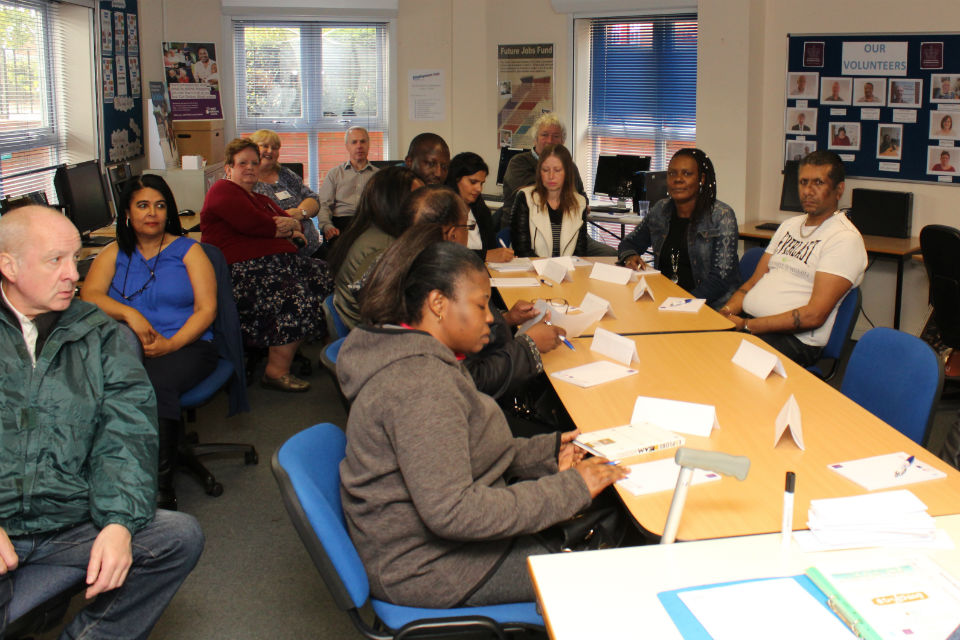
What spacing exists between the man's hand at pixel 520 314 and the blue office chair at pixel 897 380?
1.09 meters

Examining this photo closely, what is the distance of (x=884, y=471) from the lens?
2.01 meters

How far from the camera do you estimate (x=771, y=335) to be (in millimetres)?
3670

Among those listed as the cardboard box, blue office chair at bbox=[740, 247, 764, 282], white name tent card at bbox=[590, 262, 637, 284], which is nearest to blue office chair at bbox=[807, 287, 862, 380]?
blue office chair at bbox=[740, 247, 764, 282]

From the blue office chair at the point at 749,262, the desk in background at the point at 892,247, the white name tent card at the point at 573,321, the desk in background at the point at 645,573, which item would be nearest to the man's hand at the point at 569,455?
the desk in background at the point at 645,573

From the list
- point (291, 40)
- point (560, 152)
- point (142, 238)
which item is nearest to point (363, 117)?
point (291, 40)

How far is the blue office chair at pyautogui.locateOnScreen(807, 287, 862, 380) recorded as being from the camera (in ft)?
11.5

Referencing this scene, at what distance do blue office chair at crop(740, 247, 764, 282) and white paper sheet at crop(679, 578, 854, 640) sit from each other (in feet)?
9.77

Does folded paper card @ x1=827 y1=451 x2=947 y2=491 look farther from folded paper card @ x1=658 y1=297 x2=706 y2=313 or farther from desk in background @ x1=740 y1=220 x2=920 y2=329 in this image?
desk in background @ x1=740 y1=220 x2=920 y2=329

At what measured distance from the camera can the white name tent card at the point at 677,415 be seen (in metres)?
2.27

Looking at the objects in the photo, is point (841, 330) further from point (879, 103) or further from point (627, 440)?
point (879, 103)

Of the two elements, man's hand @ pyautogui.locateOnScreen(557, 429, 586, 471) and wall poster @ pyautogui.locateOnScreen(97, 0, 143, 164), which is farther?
wall poster @ pyautogui.locateOnScreen(97, 0, 143, 164)

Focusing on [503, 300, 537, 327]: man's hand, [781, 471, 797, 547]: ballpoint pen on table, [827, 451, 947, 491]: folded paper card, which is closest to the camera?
[781, 471, 797, 547]: ballpoint pen on table

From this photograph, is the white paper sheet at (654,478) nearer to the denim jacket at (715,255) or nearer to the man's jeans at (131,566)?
the man's jeans at (131,566)

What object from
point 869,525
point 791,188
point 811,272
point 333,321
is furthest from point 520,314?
point 791,188
